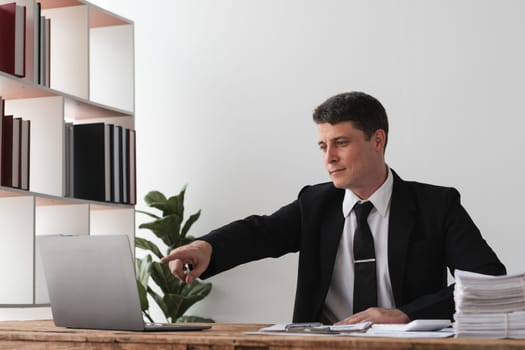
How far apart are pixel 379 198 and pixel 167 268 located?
1.80 metres

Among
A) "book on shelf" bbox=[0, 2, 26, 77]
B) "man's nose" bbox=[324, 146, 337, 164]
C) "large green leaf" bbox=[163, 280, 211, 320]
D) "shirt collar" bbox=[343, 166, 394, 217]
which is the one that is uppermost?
"book on shelf" bbox=[0, 2, 26, 77]

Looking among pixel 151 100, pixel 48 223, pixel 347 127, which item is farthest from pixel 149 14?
pixel 347 127

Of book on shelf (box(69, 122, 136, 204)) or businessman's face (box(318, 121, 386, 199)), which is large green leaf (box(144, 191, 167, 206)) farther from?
businessman's face (box(318, 121, 386, 199))

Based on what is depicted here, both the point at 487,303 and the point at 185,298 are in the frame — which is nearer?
the point at 487,303

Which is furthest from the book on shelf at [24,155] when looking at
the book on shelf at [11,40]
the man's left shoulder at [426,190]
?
the man's left shoulder at [426,190]

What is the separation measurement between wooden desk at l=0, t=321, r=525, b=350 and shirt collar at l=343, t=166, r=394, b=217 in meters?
0.60

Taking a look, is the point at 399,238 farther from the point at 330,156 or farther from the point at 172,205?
the point at 172,205

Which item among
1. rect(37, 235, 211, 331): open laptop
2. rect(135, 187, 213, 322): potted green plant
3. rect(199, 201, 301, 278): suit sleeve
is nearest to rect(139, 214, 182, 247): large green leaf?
rect(135, 187, 213, 322): potted green plant

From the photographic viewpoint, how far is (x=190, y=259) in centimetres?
213

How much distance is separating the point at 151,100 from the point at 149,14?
46cm

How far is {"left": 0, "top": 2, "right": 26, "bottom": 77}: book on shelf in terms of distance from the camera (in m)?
3.05

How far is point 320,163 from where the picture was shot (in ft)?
12.9

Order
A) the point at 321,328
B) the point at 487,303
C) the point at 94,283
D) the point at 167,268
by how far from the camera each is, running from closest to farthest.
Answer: the point at 487,303, the point at 321,328, the point at 94,283, the point at 167,268

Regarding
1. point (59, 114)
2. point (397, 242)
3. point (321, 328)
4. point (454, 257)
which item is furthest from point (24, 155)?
point (321, 328)
